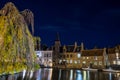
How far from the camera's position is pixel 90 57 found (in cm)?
9194

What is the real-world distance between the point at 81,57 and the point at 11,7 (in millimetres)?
78644

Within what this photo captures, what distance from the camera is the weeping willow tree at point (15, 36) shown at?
56.9 feet

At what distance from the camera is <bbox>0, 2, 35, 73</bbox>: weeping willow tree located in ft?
56.9

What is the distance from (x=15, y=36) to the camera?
58.6 ft

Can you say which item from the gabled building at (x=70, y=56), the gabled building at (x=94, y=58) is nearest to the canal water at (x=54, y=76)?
the gabled building at (x=94, y=58)

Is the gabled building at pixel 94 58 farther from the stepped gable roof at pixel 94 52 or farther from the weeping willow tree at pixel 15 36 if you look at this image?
the weeping willow tree at pixel 15 36


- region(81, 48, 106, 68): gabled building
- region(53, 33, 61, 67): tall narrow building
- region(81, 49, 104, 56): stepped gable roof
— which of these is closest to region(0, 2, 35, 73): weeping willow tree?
region(81, 48, 106, 68): gabled building

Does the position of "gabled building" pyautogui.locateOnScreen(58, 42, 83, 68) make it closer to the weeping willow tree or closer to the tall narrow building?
the tall narrow building

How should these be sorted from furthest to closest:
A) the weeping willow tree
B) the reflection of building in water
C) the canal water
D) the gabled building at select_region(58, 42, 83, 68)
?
1. the reflection of building in water
2. the gabled building at select_region(58, 42, 83, 68)
3. the canal water
4. the weeping willow tree

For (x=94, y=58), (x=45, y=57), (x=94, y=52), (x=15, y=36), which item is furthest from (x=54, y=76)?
(x=45, y=57)

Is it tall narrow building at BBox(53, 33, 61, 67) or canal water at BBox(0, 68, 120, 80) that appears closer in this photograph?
canal water at BBox(0, 68, 120, 80)

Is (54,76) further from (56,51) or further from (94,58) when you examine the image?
(56,51)

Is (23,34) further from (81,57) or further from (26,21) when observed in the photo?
(81,57)

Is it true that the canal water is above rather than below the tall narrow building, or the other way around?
below
